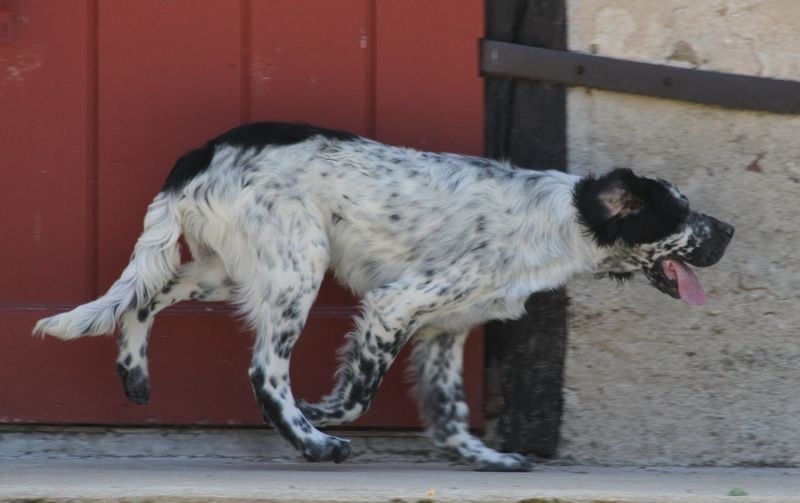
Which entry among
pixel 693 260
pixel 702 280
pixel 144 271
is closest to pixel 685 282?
pixel 693 260

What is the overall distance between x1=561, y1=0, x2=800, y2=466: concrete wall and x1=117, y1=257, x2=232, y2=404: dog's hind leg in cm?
132

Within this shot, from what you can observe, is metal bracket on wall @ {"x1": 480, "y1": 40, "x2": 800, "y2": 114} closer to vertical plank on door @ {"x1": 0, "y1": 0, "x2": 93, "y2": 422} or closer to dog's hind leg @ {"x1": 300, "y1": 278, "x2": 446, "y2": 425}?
dog's hind leg @ {"x1": 300, "y1": 278, "x2": 446, "y2": 425}

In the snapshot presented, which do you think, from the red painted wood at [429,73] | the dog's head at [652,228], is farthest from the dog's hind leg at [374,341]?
the red painted wood at [429,73]

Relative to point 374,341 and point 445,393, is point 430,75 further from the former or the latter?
point 445,393

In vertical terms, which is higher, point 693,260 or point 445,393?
point 693,260

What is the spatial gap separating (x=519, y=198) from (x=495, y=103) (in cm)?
56

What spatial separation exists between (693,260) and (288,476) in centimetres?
159

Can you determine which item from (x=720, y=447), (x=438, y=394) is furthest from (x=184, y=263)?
(x=720, y=447)

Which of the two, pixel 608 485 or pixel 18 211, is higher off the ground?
pixel 18 211

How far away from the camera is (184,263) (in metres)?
5.28

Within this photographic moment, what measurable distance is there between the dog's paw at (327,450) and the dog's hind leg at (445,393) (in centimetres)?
44

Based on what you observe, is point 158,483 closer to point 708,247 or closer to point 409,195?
point 409,195

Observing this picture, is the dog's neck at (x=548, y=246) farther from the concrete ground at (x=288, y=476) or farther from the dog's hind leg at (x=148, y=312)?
the dog's hind leg at (x=148, y=312)

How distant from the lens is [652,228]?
504 centimetres
